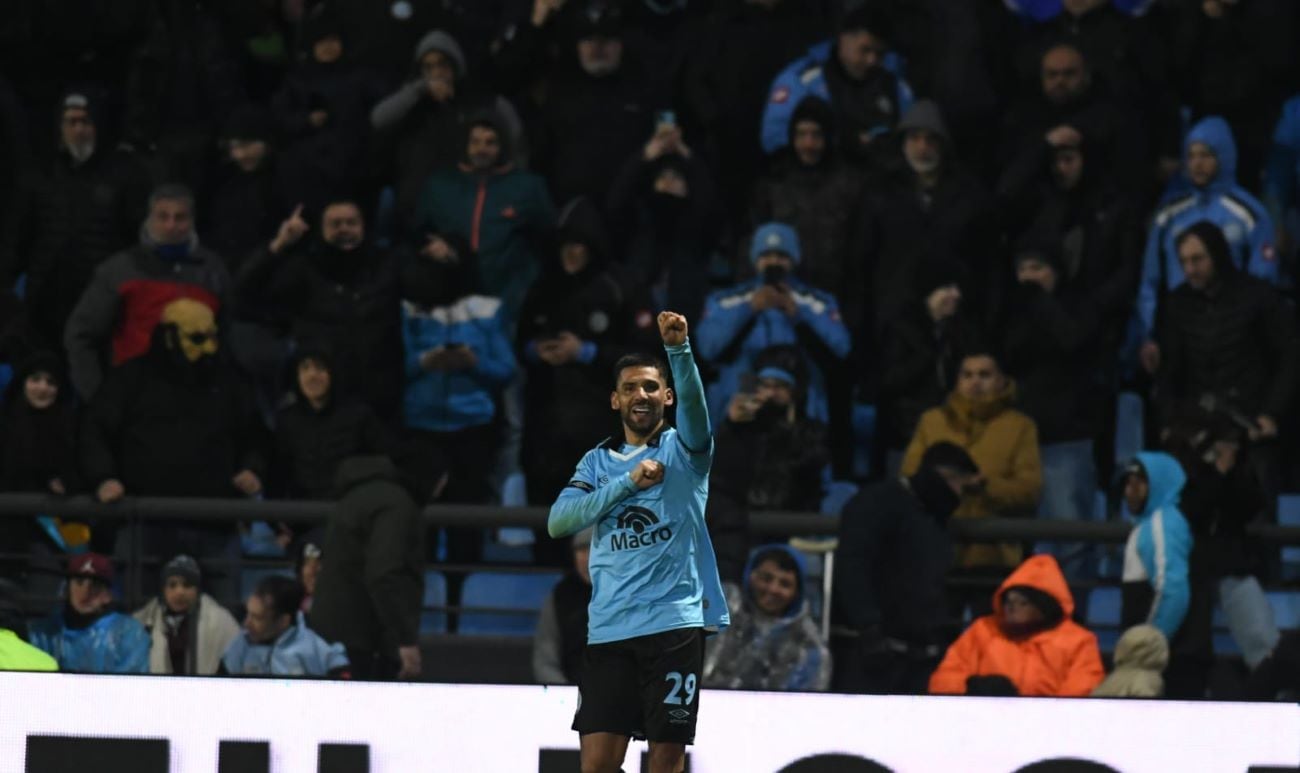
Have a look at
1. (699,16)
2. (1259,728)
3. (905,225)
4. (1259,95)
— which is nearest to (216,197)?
(699,16)

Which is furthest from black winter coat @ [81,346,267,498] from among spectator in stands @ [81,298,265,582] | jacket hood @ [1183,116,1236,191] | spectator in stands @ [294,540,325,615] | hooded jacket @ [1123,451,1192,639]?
jacket hood @ [1183,116,1236,191]

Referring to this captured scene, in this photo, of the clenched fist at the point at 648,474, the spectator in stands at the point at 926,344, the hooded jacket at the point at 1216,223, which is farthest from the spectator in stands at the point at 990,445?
the clenched fist at the point at 648,474

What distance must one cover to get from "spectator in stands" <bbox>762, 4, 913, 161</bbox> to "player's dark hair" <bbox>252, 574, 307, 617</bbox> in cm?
383

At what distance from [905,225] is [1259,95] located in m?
2.26

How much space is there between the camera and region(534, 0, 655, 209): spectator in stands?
13516 millimetres

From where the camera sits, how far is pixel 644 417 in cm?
770

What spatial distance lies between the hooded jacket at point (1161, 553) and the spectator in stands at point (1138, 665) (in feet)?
1.13

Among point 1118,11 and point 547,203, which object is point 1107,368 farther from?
point 547,203

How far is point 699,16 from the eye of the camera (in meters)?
Answer: 14.2

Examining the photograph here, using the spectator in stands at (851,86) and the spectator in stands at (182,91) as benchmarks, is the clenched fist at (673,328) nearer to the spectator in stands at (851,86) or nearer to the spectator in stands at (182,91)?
the spectator in stands at (851,86)

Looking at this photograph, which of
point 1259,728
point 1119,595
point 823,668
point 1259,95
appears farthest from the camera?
point 1259,95

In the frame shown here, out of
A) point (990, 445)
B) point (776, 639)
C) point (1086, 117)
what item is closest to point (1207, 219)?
point (1086, 117)

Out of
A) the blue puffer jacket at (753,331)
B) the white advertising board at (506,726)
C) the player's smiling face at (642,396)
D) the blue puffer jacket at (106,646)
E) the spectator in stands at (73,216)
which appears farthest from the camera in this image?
the spectator in stands at (73,216)

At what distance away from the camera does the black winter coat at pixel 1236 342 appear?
12.4m
